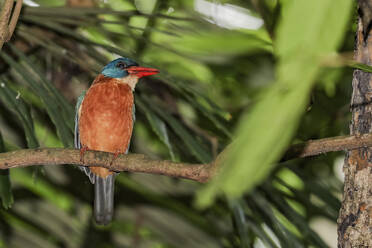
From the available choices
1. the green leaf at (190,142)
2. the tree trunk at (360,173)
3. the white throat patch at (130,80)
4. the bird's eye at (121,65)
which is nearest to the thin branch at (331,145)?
the tree trunk at (360,173)

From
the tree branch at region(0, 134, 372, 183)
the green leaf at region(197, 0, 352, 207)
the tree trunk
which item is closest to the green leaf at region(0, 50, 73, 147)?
the tree branch at region(0, 134, 372, 183)

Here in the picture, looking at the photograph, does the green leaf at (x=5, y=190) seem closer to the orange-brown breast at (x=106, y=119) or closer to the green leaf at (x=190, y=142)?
the green leaf at (x=190, y=142)

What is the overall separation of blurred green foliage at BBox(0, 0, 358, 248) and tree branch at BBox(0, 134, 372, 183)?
13 centimetres

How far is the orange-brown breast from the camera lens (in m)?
3.57

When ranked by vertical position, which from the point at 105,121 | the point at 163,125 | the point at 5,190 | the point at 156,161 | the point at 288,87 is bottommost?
the point at 105,121

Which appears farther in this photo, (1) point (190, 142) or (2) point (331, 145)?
(1) point (190, 142)

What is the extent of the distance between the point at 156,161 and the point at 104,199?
1599 millimetres

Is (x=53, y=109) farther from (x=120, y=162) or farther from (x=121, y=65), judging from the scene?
(x=121, y=65)

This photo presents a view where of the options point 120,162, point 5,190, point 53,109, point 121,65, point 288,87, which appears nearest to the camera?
point 288,87

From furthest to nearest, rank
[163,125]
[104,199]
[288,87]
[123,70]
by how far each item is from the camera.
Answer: [123,70], [104,199], [163,125], [288,87]

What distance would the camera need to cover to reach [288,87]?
52 cm

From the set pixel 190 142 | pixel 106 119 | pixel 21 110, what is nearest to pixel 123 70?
pixel 106 119

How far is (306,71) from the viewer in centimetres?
52

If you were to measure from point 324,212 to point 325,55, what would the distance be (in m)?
2.72
